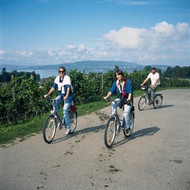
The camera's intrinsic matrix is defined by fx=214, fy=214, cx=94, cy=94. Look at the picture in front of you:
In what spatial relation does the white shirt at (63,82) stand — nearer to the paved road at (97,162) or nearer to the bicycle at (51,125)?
the bicycle at (51,125)

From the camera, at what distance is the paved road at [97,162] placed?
13.3 feet

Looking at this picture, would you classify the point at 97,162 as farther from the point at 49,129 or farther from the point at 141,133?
the point at 141,133

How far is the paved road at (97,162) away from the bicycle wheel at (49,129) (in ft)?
0.56

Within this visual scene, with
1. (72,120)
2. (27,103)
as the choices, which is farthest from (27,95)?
(72,120)

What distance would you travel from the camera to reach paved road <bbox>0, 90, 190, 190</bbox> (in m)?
4.04

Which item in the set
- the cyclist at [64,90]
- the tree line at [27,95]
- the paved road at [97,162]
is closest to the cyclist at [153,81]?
the paved road at [97,162]

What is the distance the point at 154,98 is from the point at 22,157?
876cm

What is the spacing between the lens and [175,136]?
282 inches

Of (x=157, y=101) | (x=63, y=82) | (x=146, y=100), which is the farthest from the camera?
(x=157, y=101)

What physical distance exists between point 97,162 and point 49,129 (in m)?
1.98

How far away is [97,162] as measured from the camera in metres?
4.97

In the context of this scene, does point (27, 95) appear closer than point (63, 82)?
No

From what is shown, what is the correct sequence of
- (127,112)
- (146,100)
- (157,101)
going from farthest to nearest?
(157,101) < (146,100) < (127,112)

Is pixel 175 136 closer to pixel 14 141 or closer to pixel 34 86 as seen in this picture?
pixel 14 141
